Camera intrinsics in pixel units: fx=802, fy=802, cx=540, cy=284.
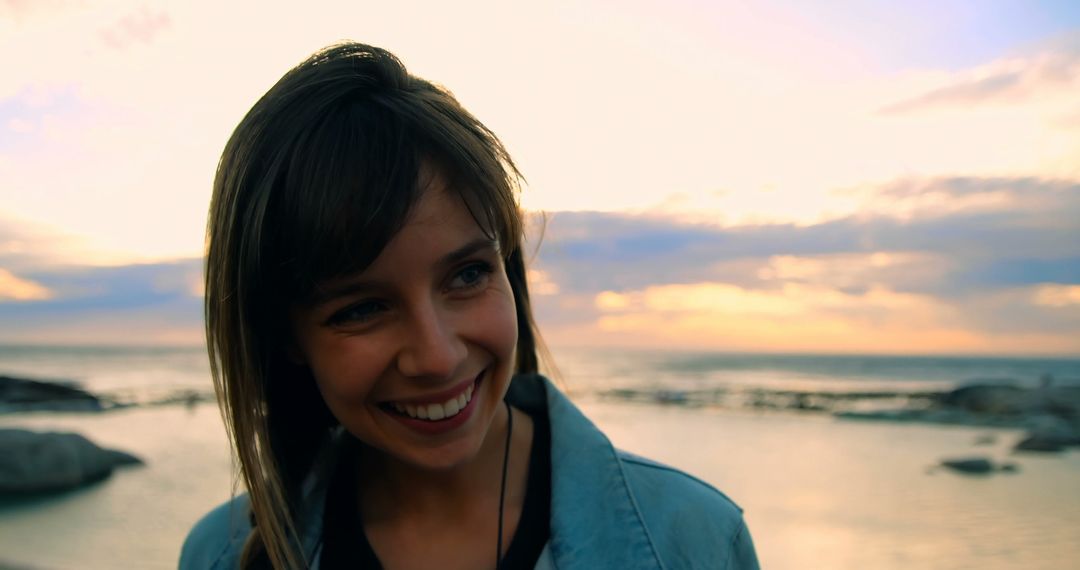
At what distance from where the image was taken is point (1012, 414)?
9.71m

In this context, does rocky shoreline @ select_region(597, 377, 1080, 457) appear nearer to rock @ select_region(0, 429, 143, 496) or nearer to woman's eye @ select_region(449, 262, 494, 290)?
woman's eye @ select_region(449, 262, 494, 290)

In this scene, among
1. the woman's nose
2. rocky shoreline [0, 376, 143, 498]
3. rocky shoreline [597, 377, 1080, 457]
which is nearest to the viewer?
the woman's nose

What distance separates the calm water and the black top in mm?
2981

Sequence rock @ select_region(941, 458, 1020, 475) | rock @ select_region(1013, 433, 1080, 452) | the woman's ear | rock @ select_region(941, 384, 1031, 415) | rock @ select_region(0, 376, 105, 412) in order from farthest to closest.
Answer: rock @ select_region(0, 376, 105, 412) → rock @ select_region(941, 384, 1031, 415) → rock @ select_region(1013, 433, 1080, 452) → rock @ select_region(941, 458, 1020, 475) → the woman's ear

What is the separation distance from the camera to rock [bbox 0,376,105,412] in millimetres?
10969

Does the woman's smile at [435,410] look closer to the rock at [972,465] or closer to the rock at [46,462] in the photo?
the rock at [46,462]

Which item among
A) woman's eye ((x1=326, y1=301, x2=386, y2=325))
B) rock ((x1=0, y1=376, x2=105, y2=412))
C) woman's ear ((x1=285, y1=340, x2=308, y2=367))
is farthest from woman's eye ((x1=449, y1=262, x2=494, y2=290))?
rock ((x1=0, y1=376, x2=105, y2=412))

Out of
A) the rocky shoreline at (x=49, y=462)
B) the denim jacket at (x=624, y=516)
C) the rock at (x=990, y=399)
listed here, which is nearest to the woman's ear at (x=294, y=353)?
the denim jacket at (x=624, y=516)

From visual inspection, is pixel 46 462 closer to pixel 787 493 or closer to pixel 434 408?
pixel 787 493

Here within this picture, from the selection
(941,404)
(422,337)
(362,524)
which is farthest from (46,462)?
(941,404)

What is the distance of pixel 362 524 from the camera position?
67.2 inches

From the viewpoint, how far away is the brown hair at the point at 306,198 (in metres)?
1.41

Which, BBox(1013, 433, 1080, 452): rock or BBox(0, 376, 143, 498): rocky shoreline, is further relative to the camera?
BBox(1013, 433, 1080, 452): rock

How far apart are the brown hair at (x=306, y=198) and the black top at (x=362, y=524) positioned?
73 millimetres
